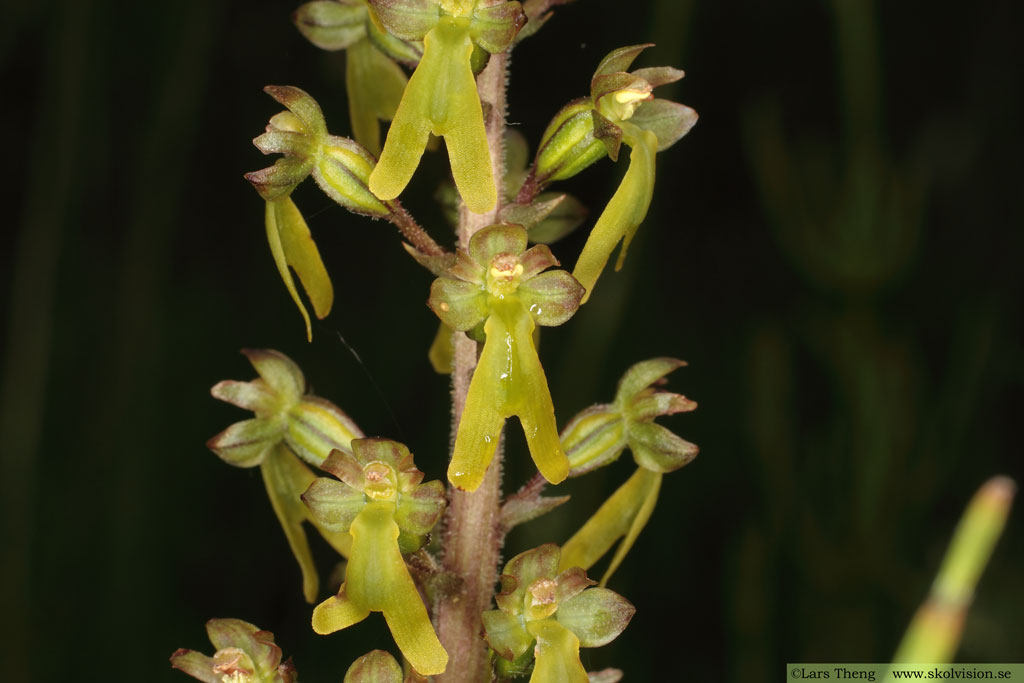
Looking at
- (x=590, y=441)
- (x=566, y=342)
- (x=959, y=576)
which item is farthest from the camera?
(x=566, y=342)

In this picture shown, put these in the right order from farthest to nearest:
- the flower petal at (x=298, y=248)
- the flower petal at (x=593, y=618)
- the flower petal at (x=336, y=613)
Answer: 1. the flower petal at (x=298, y=248)
2. the flower petal at (x=593, y=618)
3. the flower petal at (x=336, y=613)

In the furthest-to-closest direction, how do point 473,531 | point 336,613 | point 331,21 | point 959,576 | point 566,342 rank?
point 566,342, point 331,21, point 473,531, point 336,613, point 959,576

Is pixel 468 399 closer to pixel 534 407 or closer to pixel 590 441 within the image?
pixel 534 407

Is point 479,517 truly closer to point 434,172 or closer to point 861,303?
point 434,172

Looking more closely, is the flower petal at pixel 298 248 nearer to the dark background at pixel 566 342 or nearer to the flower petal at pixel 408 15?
the flower petal at pixel 408 15

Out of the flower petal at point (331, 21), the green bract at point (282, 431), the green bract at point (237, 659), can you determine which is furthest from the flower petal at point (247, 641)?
the flower petal at point (331, 21)

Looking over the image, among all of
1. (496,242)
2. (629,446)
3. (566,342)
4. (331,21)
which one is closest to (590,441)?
(629,446)
